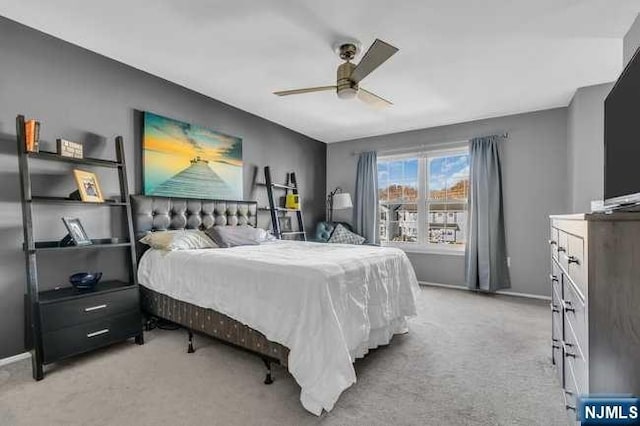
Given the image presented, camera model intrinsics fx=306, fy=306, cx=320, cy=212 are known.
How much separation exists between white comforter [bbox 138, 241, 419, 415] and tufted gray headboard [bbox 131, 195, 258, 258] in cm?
38

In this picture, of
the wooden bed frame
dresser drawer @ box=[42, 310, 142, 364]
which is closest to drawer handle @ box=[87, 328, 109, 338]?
dresser drawer @ box=[42, 310, 142, 364]

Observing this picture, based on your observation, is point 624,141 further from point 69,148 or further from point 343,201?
point 343,201

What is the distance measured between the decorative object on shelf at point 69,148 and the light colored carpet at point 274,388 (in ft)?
5.25

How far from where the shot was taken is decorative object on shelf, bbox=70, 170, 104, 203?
247 cm

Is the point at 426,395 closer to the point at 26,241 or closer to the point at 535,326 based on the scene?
the point at 535,326

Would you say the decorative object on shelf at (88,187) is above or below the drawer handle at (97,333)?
above

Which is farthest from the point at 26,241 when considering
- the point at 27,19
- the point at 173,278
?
the point at 27,19

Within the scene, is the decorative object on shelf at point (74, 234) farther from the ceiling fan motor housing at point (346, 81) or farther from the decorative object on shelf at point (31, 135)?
the ceiling fan motor housing at point (346, 81)

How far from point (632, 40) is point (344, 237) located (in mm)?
3916

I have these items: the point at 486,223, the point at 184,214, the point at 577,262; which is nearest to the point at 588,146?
the point at 486,223

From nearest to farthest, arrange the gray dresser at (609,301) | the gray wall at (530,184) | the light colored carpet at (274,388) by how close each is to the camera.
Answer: the gray dresser at (609,301) < the light colored carpet at (274,388) < the gray wall at (530,184)

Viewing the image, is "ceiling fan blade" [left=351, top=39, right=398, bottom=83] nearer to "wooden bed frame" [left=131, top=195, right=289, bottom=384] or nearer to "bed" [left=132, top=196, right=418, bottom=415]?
"bed" [left=132, top=196, right=418, bottom=415]

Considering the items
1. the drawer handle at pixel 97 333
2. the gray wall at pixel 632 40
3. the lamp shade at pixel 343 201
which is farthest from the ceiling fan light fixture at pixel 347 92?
the lamp shade at pixel 343 201

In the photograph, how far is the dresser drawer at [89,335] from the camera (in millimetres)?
2143
